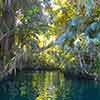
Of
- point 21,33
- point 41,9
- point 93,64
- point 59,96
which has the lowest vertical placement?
point 59,96

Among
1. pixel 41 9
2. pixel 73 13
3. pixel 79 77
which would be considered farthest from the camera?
pixel 73 13

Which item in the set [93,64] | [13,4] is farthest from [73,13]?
[13,4]

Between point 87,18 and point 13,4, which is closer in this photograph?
point 13,4

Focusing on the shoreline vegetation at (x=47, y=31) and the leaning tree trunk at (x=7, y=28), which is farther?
the shoreline vegetation at (x=47, y=31)

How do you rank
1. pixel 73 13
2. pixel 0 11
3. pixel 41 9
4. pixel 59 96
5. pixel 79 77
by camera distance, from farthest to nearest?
1. pixel 73 13
2. pixel 79 77
3. pixel 41 9
4. pixel 0 11
5. pixel 59 96

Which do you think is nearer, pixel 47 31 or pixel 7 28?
pixel 7 28

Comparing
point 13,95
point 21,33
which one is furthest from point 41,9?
point 13,95

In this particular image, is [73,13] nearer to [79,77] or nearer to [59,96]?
[79,77]

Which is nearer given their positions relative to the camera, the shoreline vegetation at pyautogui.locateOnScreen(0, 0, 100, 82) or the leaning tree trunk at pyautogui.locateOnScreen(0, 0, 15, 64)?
the leaning tree trunk at pyautogui.locateOnScreen(0, 0, 15, 64)

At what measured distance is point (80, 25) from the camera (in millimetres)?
23109

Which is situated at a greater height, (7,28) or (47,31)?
(47,31)

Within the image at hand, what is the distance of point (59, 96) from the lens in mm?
15211

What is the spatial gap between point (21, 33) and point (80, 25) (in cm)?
402

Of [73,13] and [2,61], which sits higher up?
[73,13]
